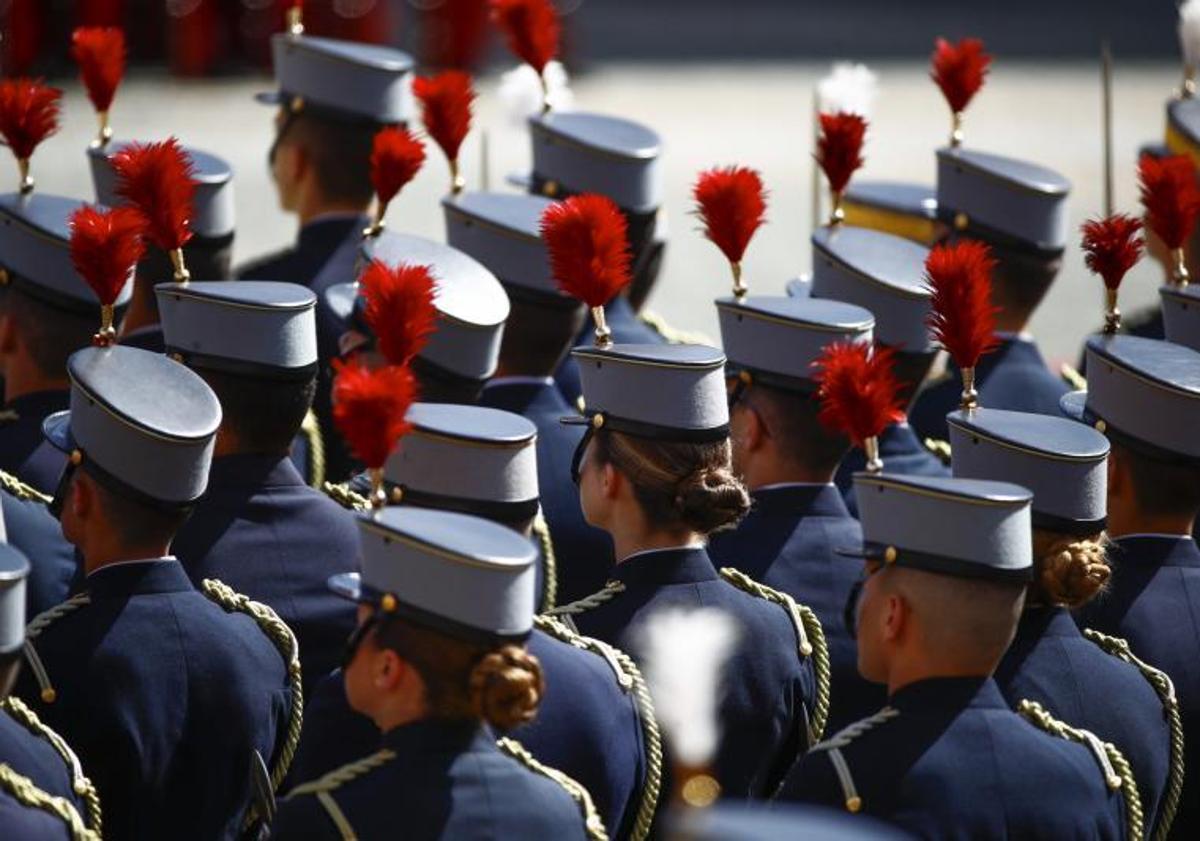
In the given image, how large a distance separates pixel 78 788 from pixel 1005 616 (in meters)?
1.38

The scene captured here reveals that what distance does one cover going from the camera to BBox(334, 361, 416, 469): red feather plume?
3.78 metres

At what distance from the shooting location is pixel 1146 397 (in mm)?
4973

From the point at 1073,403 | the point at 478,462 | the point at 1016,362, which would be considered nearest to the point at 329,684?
the point at 478,462

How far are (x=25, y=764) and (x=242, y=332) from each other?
48.7 inches

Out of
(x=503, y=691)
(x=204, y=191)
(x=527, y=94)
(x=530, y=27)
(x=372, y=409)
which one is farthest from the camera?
(x=527, y=94)

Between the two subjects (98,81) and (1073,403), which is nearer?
(1073,403)

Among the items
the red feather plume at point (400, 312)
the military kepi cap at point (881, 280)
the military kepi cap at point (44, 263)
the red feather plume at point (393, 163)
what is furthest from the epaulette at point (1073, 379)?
the red feather plume at point (400, 312)

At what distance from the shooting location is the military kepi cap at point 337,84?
6.82 meters

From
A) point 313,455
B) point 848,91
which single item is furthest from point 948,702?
point 848,91

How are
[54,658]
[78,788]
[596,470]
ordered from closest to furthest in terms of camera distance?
1. [78,788]
2. [54,658]
3. [596,470]

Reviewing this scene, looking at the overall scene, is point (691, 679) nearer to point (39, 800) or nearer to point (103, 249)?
point (39, 800)

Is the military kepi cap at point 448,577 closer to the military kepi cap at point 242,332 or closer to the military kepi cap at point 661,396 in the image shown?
the military kepi cap at point 661,396

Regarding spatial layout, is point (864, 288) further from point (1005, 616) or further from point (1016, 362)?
point (1005, 616)

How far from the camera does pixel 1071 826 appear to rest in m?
4.00
